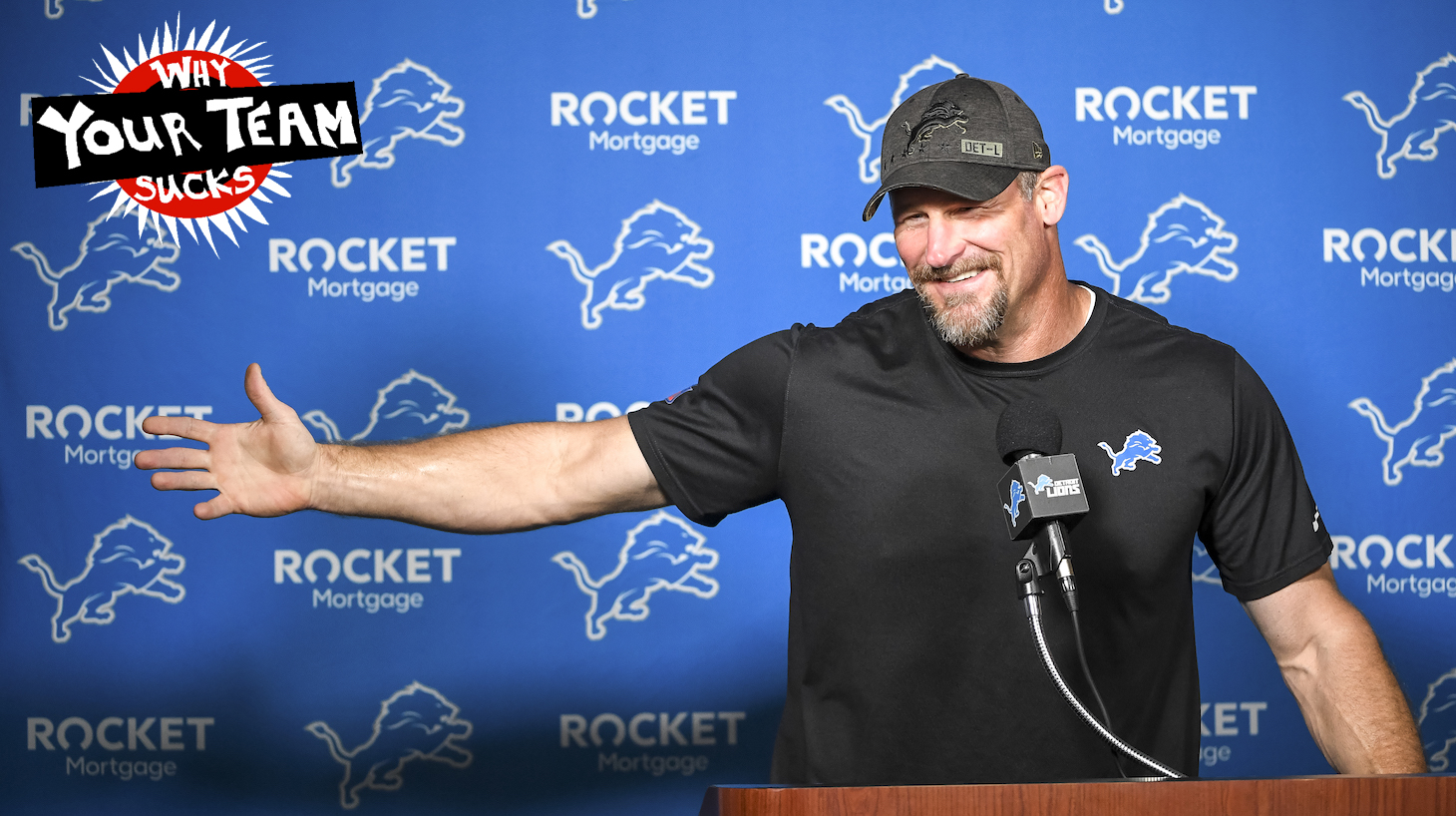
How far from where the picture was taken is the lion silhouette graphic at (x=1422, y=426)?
2.50m

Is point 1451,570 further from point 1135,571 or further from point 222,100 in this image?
point 222,100

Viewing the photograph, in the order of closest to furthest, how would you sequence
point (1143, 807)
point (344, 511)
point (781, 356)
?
point (1143, 807) < point (344, 511) < point (781, 356)

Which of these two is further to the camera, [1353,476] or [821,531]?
[1353,476]

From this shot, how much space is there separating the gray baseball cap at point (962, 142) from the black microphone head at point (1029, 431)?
449 mm

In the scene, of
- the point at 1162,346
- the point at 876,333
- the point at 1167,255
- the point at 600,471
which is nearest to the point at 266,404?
the point at 600,471

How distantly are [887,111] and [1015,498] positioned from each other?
1647 millimetres

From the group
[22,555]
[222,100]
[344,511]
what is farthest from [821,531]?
[22,555]

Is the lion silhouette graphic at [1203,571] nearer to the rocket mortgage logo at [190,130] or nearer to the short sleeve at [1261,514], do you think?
the short sleeve at [1261,514]

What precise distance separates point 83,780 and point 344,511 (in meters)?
1.58

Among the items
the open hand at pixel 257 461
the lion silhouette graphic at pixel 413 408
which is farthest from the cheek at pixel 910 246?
the lion silhouette graphic at pixel 413 408

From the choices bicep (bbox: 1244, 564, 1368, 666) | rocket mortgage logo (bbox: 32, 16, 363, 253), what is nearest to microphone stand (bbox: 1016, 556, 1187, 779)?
bicep (bbox: 1244, 564, 1368, 666)

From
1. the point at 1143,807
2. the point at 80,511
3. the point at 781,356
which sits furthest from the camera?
the point at 80,511

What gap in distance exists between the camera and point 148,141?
8.21 ft

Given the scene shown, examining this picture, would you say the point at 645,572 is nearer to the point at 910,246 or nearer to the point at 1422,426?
the point at 910,246
